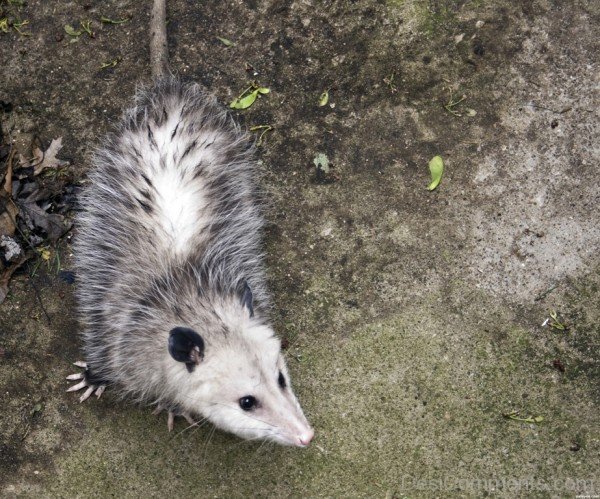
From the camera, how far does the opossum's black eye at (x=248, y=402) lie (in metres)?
2.59

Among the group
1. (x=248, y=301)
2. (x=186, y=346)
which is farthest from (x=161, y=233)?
(x=186, y=346)

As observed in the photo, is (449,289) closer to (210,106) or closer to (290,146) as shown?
(290,146)

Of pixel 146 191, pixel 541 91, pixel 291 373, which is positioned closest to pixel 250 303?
pixel 291 373

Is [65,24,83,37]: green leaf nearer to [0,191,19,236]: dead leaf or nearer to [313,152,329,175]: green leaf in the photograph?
[0,191,19,236]: dead leaf

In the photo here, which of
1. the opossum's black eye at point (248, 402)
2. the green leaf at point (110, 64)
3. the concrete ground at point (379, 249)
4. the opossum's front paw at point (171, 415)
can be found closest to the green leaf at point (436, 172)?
the concrete ground at point (379, 249)

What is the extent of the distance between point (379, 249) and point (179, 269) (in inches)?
38.5

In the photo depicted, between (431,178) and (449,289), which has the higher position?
(431,178)

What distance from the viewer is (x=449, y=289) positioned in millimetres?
3236

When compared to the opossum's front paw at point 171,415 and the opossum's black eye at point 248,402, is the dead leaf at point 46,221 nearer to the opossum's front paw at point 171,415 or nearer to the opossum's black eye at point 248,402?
the opossum's front paw at point 171,415

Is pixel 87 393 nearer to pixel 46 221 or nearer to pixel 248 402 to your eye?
pixel 46 221

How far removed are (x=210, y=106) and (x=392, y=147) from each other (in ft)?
3.08

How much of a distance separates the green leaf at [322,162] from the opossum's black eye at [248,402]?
1283 mm

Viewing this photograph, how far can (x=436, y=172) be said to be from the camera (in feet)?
11.0

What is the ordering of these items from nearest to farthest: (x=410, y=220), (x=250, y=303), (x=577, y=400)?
(x=250, y=303) < (x=577, y=400) < (x=410, y=220)
